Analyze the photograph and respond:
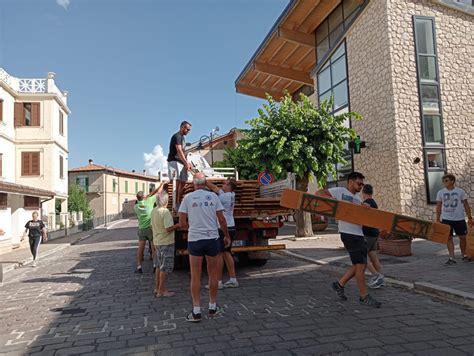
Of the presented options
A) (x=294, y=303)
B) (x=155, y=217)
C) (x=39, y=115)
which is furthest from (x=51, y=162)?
(x=294, y=303)

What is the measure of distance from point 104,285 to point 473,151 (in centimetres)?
1439

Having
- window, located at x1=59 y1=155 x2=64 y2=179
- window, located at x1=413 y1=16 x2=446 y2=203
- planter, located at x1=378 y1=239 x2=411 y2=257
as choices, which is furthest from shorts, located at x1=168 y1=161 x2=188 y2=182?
window, located at x1=59 y1=155 x2=64 y2=179

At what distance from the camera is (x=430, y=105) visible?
15.0 m

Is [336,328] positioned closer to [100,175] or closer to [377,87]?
[377,87]

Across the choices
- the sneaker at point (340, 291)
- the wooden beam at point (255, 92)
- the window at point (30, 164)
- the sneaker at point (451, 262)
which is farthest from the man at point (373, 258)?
the window at point (30, 164)

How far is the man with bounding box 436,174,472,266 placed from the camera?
746 centimetres

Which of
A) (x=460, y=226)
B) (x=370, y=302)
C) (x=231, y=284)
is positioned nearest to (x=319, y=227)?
(x=460, y=226)

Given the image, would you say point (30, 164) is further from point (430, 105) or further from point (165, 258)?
point (430, 105)

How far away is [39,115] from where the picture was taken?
26641mm

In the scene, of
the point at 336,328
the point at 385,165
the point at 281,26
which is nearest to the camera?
the point at 336,328

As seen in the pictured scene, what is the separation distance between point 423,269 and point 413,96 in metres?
9.52

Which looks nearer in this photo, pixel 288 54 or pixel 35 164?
pixel 288 54

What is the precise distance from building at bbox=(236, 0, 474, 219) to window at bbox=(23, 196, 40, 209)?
14978mm

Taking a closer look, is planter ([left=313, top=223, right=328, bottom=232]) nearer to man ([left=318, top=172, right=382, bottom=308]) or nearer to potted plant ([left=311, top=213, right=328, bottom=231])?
potted plant ([left=311, top=213, right=328, bottom=231])
